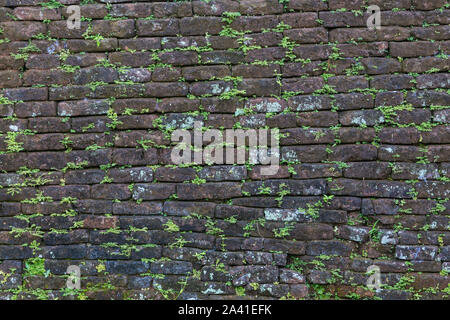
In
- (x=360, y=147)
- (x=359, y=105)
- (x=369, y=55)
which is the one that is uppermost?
(x=369, y=55)

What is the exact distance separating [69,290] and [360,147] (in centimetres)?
228

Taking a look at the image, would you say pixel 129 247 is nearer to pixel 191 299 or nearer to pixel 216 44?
pixel 191 299

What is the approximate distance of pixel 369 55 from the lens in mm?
2551

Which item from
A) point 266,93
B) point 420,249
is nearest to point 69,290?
point 266,93

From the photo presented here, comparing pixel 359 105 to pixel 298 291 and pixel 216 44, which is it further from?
pixel 298 291

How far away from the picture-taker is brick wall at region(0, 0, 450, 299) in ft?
8.25

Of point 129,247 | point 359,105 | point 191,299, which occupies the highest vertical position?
point 359,105

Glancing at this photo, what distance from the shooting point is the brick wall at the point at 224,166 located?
251 centimetres

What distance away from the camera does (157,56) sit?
2590mm

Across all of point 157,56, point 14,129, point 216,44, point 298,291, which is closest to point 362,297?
point 298,291

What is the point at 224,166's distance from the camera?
8.45 feet

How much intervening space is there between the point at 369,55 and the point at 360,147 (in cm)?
65

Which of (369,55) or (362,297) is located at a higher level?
(369,55)

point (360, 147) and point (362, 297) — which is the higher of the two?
point (360, 147)
